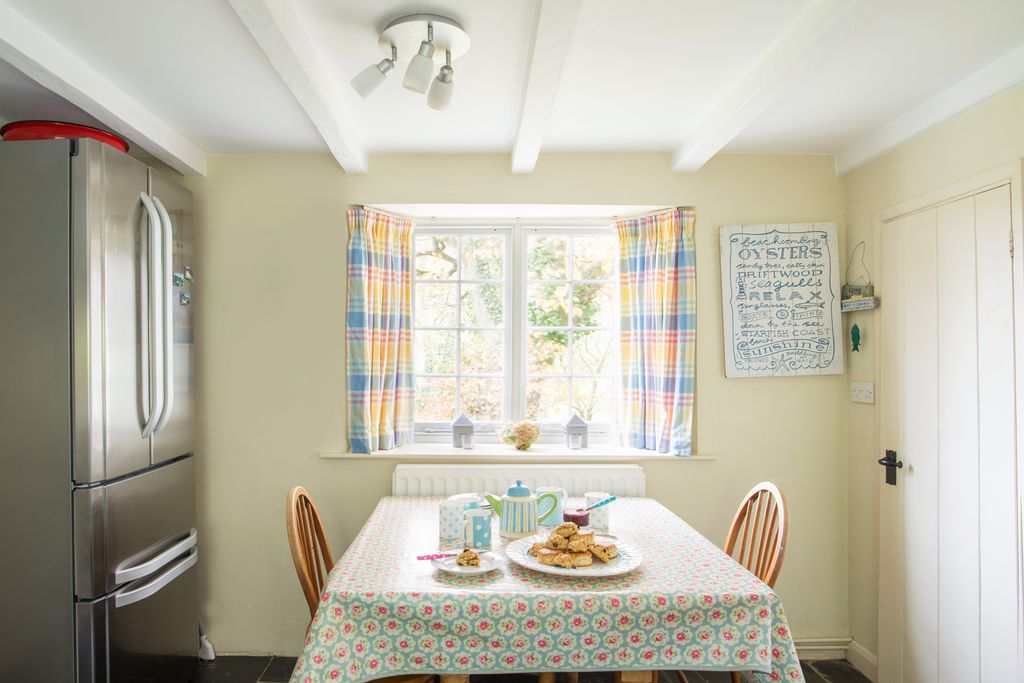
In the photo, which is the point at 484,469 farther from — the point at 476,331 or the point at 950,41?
the point at 950,41

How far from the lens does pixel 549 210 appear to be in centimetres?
307

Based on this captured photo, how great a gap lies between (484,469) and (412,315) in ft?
3.02

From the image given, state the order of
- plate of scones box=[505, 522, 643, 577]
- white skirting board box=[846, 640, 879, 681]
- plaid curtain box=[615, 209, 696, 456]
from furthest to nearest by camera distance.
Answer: plaid curtain box=[615, 209, 696, 456] → white skirting board box=[846, 640, 879, 681] → plate of scones box=[505, 522, 643, 577]

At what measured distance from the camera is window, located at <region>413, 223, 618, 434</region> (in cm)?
323

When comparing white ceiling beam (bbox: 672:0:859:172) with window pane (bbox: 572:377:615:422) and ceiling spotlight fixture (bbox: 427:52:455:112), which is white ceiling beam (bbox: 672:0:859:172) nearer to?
ceiling spotlight fixture (bbox: 427:52:455:112)

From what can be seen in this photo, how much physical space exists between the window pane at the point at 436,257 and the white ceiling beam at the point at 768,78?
1.30 meters

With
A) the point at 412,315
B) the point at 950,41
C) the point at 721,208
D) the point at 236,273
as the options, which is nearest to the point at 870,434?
the point at 721,208

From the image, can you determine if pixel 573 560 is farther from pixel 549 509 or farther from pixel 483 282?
pixel 483 282

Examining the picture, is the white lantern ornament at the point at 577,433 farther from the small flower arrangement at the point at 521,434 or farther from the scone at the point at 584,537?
the scone at the point at 584,537

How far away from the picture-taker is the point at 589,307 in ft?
10.7

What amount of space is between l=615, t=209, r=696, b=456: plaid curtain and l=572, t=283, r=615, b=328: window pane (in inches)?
7.0

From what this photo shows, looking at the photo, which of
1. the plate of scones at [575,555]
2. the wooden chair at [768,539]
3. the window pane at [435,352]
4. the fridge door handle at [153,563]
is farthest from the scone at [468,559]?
the window pane at [435,352]

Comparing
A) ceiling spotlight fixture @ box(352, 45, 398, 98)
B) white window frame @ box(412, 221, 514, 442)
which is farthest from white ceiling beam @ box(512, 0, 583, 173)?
white window frame @ box(412, 221, 514, 442)

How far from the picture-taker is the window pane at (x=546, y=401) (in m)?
3.24
